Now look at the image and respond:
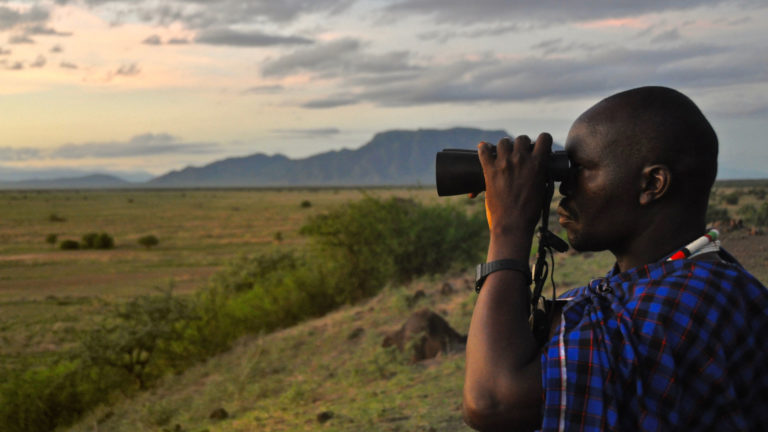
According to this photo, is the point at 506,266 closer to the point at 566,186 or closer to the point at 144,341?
the point at 566,186

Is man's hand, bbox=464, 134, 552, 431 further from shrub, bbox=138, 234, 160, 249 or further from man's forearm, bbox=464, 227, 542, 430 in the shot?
shrub, bbox=138, 234, 160, 249

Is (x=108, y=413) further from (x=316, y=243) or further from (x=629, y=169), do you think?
(x=629, y=169)

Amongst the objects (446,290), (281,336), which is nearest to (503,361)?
(281,336)

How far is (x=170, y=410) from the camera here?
741 centimetres

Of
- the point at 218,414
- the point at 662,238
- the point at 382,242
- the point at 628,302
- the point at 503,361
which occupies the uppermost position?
the point at 662,238

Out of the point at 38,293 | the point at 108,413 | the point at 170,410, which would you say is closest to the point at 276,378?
the point at 170,410

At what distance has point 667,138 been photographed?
146cm

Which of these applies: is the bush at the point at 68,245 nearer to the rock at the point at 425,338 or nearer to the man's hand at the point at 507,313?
the rock at the point at 425,338

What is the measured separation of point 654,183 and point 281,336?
30.7 feet

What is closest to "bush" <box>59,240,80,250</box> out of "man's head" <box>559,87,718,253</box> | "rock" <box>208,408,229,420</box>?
"rock" <box>208,408,229,420</box>

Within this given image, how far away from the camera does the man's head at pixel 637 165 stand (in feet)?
4.79

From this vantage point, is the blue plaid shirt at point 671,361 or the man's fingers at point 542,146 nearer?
the blue plaid shirt at point 671,361

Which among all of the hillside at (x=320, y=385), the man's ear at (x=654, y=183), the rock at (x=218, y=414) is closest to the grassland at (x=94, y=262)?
the hillside at (x=320, y=385)

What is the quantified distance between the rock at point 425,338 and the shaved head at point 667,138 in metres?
6.40
